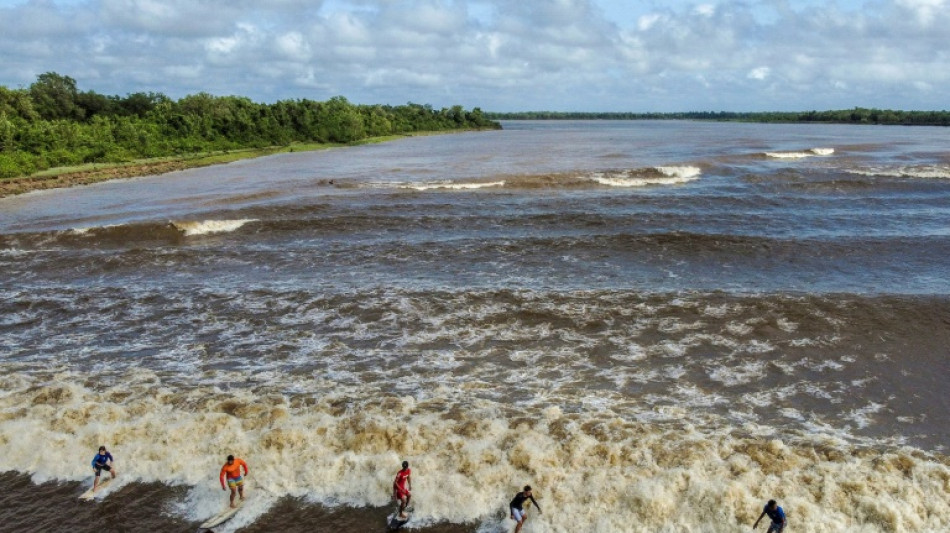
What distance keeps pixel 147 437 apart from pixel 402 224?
78.8 ft

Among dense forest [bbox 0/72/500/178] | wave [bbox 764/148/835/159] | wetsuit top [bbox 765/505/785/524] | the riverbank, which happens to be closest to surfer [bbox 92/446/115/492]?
wetsuit top [bbox 765/505/785/524]

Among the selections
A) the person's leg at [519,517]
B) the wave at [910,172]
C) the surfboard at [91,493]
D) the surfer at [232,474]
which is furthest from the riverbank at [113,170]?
the wave at [910,172]

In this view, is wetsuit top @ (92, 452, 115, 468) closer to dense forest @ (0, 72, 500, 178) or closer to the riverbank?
the riverbank

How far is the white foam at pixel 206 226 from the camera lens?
118 ft

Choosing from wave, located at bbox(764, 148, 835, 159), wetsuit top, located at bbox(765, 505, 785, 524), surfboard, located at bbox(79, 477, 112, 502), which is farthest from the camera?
wave, located at bbox(764, 148, 835, 159)

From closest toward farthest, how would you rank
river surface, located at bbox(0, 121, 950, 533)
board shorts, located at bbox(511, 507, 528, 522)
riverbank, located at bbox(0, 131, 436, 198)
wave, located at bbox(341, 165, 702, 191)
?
board shorts, located at bbox(511, 507, 528, 522)
river surface, located at bbox(0, 121, 950, 533)
wave, located at bbox(341, 165, 702, 191)
riverbank, located at bbox(0, 131, 436, 198)

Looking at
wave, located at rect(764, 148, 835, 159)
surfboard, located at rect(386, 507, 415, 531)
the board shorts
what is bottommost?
surfboard, located at rect(386, 507, 415, 531)

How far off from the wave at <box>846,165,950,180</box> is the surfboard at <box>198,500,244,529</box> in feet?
192

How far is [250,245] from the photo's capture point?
33.1 m

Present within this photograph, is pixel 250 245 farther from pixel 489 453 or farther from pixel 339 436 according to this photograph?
pixel 489 453

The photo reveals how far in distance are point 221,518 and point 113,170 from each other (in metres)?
67.5

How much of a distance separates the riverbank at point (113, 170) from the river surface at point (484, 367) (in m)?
20.8

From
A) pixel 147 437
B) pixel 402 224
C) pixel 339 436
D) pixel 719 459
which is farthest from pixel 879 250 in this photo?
pixel 147 437

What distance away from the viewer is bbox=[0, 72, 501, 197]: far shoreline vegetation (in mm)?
63938
